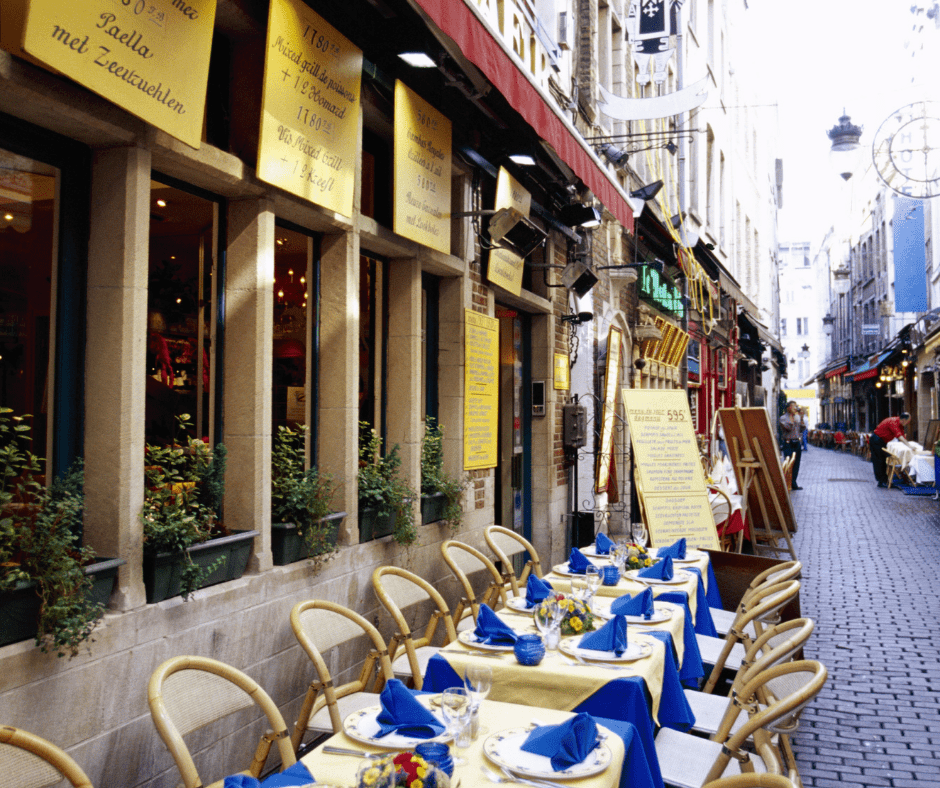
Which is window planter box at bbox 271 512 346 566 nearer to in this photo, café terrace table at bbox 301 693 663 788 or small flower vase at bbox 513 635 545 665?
small flower vase at bbox 513 635 545 665

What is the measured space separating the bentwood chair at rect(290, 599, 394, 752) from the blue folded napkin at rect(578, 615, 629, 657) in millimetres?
880

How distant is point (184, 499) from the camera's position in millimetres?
3453

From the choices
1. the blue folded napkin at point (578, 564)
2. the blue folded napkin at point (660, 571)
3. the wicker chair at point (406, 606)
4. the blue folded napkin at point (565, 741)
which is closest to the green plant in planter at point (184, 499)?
the wicker chair at point (406, 606)

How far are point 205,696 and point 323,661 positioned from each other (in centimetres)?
80

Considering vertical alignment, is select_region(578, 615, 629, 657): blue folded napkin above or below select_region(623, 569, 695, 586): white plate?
above

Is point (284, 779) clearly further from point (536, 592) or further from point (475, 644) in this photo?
point (536, 592)

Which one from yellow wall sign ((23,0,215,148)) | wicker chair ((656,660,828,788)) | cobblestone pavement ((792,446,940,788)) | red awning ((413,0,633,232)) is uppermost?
red awning ((413,0,633,232))

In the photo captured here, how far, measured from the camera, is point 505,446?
790 cm

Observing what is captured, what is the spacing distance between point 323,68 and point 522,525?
512 cm

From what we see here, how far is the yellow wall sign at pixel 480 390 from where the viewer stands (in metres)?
6.10

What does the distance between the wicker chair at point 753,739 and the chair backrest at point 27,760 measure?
2003 millimetres

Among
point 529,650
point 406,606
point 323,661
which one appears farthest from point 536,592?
point 323,661

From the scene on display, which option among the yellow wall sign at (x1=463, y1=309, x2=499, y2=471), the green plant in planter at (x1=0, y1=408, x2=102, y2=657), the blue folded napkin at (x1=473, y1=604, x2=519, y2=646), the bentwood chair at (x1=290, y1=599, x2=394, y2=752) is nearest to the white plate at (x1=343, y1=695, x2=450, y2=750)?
the bentwood chair at (x1=290, y1=599, x2=394, y2=752)

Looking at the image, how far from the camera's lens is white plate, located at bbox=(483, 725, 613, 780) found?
2.23 metres
